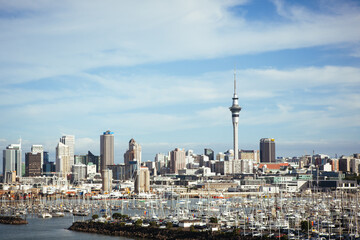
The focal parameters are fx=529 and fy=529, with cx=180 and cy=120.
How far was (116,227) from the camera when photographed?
4072 cm

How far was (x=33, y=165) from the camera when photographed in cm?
16538

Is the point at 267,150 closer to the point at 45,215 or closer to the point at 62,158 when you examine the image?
the point at 62,158

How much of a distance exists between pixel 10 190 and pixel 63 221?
57.7 meters

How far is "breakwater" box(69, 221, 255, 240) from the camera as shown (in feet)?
112

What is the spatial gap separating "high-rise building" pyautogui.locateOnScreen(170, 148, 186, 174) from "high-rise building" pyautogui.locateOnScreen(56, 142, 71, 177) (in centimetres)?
3413

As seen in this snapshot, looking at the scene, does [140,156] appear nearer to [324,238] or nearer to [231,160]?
[231,160]

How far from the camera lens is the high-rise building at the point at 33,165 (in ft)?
539

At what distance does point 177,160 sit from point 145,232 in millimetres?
132916

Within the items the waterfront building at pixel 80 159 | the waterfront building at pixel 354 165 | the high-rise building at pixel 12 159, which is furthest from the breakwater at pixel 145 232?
the waterfront building at pixel 80 159

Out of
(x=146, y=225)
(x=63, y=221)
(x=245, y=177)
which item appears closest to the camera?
(x=146, y=225)

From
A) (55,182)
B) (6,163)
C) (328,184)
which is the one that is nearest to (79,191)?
(55,182)

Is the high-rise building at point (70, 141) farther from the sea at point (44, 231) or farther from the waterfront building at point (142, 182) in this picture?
the sea at point (44, 231)

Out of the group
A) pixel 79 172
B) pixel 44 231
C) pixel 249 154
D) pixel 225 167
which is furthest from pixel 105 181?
pixel 249 154

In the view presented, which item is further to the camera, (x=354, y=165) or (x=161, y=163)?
(x=161, y=163)
